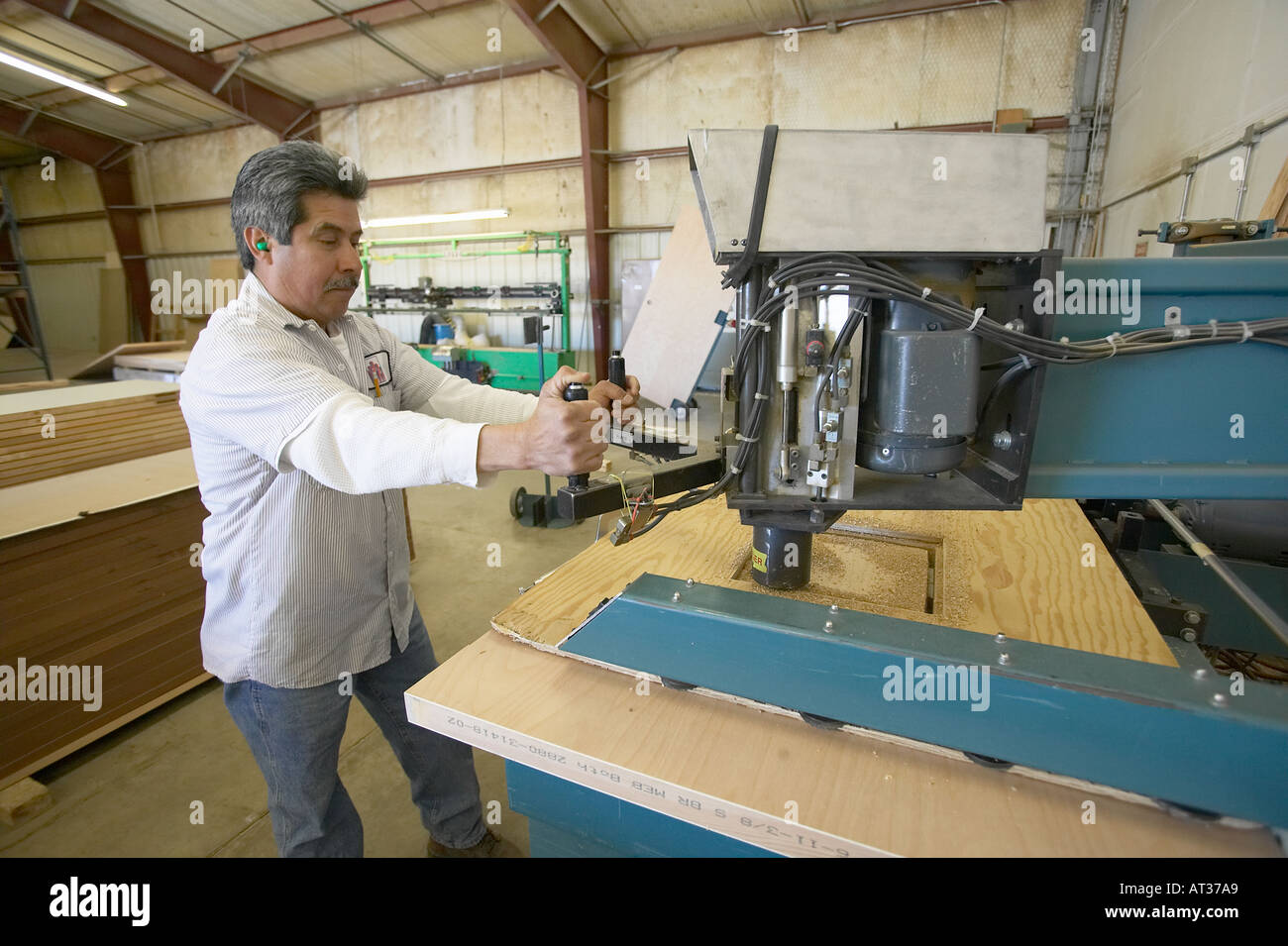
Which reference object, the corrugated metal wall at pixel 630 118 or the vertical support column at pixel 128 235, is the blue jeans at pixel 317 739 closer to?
the corrugated metal wall at pixel 630 118

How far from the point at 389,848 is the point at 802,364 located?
5.97 ft

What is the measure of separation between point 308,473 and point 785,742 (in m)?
0.81

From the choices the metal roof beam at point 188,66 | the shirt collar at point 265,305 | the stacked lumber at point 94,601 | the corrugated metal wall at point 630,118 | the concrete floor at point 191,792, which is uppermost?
the metal roof beam at point 188,66

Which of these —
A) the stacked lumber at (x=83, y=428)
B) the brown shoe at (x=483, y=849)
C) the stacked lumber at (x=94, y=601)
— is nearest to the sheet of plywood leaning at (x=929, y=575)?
the brown shoe at (x=483, y=849)

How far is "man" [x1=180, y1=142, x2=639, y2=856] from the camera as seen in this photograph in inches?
33.5

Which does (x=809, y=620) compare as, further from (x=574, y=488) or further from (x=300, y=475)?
(x=300, y=475)

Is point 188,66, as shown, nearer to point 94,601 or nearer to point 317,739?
point 94,601

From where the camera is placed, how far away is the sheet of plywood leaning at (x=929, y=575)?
1011mm

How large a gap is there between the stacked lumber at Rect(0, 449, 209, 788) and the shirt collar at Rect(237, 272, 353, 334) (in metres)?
1.43

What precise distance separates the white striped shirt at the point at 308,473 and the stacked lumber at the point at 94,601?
119 centimetres

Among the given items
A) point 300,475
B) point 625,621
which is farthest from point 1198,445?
point 300,475

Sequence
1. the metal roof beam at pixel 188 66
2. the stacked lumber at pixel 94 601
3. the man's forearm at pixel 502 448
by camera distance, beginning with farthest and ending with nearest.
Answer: the metal roof beam at pixel 188 66, the stacked lumber at pixel 94 601, the man's forearm at pixel 502 448

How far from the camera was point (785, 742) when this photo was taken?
85 cm

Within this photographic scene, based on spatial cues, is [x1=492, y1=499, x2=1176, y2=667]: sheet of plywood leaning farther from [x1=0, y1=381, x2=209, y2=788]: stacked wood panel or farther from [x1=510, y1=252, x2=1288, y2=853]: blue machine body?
[x1=0, y1=381, x2=209, y2=788]: stacked wood panel
